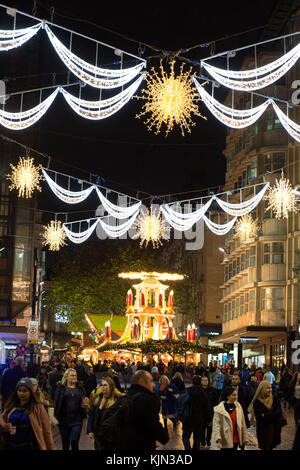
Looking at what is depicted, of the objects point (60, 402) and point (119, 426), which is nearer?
point (119, 426)

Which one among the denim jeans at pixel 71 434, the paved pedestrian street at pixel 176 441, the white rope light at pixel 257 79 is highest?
the white rope light at pixel 257 79

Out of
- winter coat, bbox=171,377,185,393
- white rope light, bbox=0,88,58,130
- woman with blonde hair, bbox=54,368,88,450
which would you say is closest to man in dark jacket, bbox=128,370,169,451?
woman with blonde hair, bbox=54,368,88,450

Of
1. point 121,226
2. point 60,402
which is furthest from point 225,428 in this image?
point 121,226

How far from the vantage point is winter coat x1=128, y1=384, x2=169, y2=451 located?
798 cm

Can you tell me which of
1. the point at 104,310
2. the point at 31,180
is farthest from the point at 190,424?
the point at 104,310

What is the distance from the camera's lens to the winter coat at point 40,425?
862cm

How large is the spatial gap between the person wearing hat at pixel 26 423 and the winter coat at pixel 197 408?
669cm

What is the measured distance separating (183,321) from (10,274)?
37.0 m

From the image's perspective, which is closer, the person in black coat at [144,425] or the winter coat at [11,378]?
the person in black coat at [144,425]

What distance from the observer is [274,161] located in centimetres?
5550

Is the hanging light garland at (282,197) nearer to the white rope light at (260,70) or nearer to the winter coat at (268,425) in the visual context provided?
the white rope light at (260,70)

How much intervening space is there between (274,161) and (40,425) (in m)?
48.3

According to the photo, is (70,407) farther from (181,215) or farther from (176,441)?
(181,215)

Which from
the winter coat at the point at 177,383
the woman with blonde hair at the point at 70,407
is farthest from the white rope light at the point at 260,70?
the winter coat at the point at 177,383
